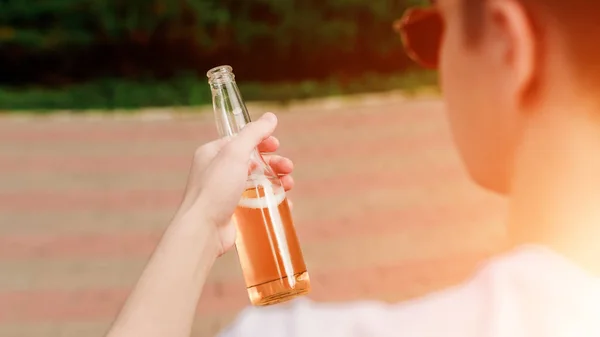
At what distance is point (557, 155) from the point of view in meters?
0.54

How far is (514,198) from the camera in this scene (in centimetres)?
57

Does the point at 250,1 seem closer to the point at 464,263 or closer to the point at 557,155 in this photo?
the point at 464,263

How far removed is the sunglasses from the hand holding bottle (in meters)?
0.18

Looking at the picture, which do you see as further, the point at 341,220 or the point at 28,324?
the point at 341,220

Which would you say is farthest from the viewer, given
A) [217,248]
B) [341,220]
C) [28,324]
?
[341,220]

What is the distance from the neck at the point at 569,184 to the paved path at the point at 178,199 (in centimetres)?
49

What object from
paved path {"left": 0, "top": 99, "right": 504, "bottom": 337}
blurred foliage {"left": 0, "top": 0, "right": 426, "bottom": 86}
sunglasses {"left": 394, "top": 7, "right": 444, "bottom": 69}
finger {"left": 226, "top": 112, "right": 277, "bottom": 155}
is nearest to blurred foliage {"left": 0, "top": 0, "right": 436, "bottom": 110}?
blurred foliage {"left": 0, "top": 0, "right": 426, "bottom": 86}

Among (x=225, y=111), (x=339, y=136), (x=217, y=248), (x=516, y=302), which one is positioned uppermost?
(x=339, y=136)

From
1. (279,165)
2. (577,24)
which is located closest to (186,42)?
(279,165)

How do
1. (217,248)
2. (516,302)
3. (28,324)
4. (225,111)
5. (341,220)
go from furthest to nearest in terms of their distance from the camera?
(341,220) → (28,324) → (225,111) → (217,248) → (516,302)

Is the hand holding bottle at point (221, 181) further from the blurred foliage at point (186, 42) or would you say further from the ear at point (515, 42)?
the blurred foliage at point (186, 42)

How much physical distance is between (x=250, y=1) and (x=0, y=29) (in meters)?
0.48

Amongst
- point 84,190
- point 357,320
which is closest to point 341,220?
point 84,190

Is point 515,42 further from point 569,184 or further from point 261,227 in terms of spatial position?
point 261,227
